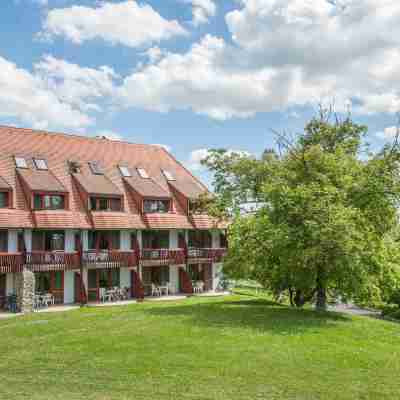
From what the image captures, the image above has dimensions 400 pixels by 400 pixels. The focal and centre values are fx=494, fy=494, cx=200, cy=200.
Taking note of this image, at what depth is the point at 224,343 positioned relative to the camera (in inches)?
601

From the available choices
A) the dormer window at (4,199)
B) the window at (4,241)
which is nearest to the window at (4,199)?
the dormer window at (4,199)

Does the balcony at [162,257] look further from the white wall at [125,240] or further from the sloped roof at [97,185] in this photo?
the sloped roof at [97,185]

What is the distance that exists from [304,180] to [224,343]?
9891 millimetres

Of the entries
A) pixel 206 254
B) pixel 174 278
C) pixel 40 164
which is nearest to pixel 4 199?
pixel 40 164

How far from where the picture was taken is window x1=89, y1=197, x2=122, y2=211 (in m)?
31.4

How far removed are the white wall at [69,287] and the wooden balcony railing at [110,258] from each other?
1.31m

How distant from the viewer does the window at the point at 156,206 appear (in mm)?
33469

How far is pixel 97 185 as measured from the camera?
32125mm

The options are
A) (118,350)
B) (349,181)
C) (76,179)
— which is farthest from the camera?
(76,179)

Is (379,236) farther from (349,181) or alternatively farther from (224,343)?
(224,343)

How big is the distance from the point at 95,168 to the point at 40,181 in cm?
517

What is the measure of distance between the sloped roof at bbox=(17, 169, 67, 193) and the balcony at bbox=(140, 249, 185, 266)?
6724mm

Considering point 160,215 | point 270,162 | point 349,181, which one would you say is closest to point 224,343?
point 349,181

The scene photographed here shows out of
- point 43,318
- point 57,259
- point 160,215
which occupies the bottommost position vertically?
point 43,318
